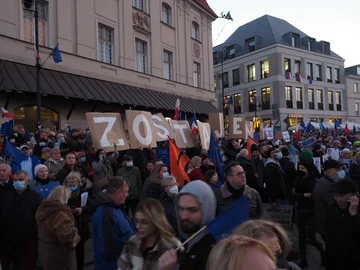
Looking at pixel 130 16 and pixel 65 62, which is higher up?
pixel 130 16

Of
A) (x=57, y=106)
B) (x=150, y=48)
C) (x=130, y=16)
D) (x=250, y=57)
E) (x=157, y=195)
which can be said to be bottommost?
(x=157, y=195)

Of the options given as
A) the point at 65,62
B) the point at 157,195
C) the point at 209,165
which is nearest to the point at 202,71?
the point at 65,62

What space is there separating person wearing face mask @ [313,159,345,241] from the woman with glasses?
3013mm

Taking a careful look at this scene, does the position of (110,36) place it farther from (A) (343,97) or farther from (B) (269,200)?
(A) (343,97)

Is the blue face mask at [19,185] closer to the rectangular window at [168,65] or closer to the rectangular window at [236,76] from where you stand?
the rectangular window at [168,65]

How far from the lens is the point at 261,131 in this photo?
1716 cm

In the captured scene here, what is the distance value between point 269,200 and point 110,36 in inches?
597

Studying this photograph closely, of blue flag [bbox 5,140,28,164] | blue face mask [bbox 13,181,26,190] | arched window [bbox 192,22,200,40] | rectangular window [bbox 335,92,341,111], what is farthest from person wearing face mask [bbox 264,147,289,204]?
rectangular window [bbox 335,92,341,111]

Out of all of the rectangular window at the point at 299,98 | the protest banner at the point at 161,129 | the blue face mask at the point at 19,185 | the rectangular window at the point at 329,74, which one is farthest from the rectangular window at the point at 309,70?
the blue face mask at the point at 19,185

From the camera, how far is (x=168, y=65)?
24047mm

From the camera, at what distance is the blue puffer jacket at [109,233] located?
339 cm

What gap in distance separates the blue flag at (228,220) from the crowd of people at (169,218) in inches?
2.6

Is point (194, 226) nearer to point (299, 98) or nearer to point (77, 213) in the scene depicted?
point (77, 213)

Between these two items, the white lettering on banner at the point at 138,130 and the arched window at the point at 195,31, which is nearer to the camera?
the white lettering on banner at the point at 138,130
